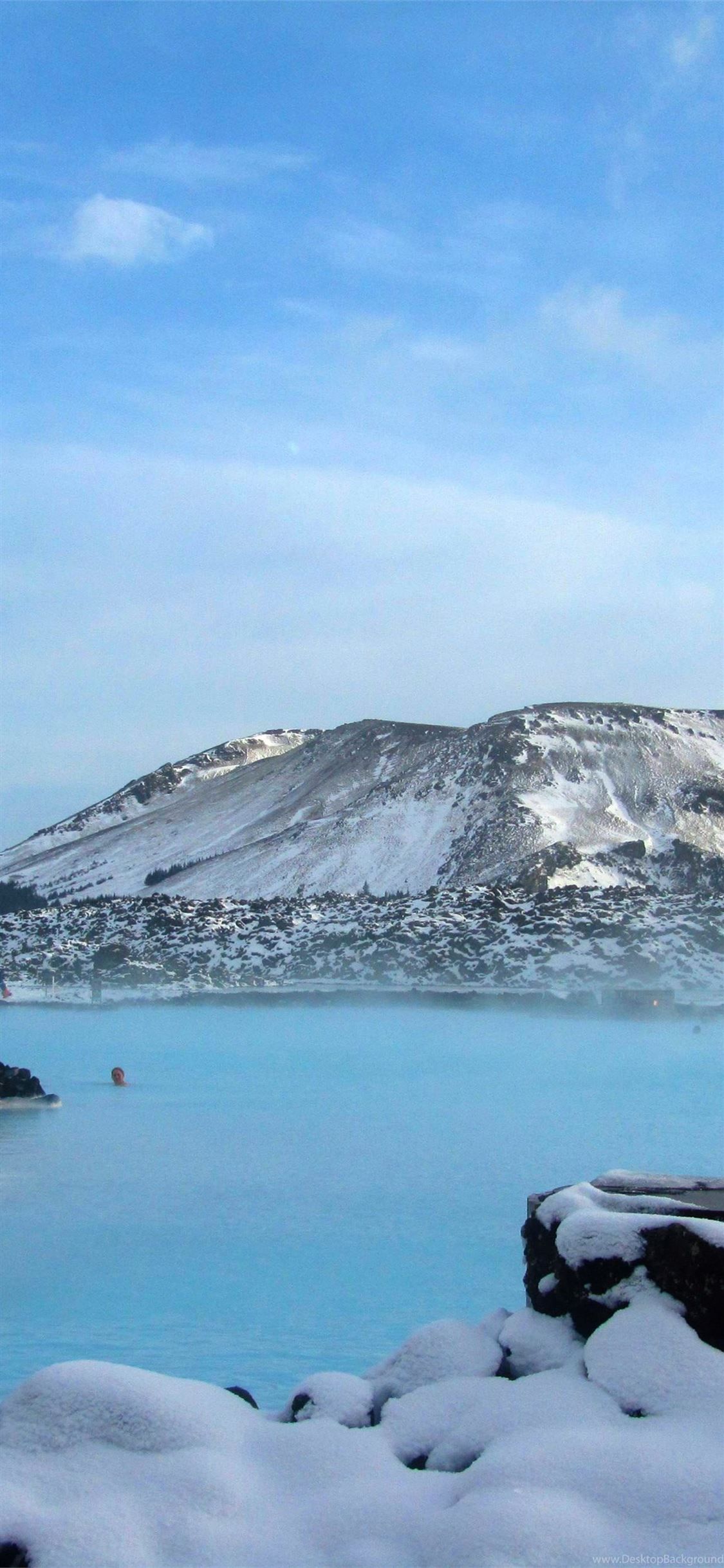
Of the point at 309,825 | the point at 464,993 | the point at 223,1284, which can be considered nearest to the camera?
the point at 223,1284

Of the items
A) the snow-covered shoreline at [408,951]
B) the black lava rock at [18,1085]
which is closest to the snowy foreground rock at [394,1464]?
the black lava rock at [18,1085]

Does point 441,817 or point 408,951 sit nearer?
point 408,951

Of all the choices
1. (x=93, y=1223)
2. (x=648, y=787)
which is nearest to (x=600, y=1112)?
(x=93, y=1223)

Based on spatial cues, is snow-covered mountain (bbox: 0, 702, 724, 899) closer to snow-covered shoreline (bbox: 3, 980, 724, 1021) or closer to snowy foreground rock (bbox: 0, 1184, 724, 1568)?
snow-covered shoreline (bbox: 3, 980, 724, 1021)

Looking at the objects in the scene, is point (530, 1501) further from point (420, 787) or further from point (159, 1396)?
point (420, 787)

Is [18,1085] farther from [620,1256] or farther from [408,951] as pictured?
[408,951]

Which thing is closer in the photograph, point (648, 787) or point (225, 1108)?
point (225, 1108)

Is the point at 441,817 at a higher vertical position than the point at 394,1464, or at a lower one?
higher

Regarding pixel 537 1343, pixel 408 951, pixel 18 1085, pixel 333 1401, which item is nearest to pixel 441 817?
pixel 408 951
